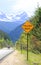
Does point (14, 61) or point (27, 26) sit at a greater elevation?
point (27, 26)

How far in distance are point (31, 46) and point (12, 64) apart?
13864mm

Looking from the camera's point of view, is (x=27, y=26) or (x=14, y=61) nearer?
(x=14, y=61)

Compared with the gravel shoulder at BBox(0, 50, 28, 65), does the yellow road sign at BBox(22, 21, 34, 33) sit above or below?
above

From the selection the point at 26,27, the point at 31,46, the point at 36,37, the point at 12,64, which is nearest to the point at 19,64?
the point at 12,64

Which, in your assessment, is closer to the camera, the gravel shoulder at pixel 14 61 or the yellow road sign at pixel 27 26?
the gravel shoulder at pixel 14 61

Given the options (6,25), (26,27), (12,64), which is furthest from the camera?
(6,25)

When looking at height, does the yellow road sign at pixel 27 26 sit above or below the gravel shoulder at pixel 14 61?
above

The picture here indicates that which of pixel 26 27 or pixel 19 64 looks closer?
pixel 19 64

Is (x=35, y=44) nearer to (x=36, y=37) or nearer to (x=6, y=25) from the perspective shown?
(x=36, y=37)

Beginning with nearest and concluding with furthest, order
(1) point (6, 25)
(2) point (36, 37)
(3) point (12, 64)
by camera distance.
Result: (3) point (12, 64)
(1) point (6, 25)
(2) point (36, 37)

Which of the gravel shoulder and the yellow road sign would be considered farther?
the yellow road sign

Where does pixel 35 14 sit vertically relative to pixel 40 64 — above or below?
above

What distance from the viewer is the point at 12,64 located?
18453 mm

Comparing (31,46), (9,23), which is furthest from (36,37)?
(9,23)
